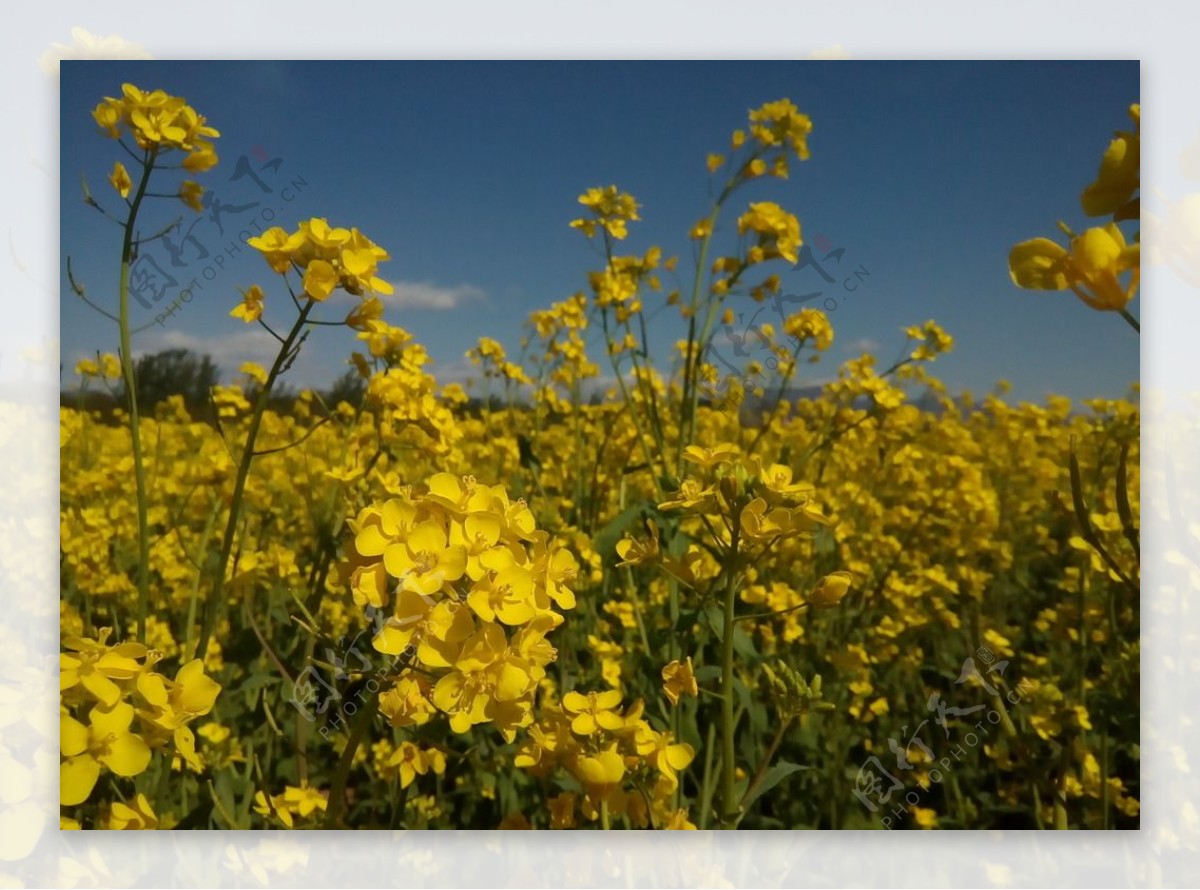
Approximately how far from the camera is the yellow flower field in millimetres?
1242

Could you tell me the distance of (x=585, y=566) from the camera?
60.5 inches

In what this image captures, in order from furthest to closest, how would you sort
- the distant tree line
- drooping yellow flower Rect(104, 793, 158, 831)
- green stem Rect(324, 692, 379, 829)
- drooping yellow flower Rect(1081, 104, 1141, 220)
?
the distant tree line, drooping yellow flower Rect(104, 793, 158, 831), green stem Rect(324, 692, 379, 829), drooping yellow flower Rect(1081, 104, 1141, 220)

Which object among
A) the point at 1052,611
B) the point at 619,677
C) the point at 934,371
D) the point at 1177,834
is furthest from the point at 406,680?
the point at 1177,834

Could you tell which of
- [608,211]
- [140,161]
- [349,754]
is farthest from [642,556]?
[140,161]

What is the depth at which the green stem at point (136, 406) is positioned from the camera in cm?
127

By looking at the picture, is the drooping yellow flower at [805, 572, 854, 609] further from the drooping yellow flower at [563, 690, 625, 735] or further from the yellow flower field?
the drooping yellow flower at [563, 690, 625, 735]

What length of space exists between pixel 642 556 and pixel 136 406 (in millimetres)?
730

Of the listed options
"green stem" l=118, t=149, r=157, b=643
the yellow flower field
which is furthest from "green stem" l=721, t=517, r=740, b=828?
"green stem" l=118, t=149, r=157, b=643

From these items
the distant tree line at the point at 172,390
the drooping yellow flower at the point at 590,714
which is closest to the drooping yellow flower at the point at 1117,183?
the drooping yellow flower at the point at 590,714

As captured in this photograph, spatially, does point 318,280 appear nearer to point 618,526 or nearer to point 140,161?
point 140,161

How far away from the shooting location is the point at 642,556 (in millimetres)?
1176

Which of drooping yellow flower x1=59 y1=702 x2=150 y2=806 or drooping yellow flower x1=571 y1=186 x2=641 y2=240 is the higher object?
drooping yellow flower x1=571 y1=186 x2=641 y2=240

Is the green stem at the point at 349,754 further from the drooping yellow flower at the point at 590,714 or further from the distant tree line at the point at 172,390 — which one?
the distant tree line at the point at 172,390

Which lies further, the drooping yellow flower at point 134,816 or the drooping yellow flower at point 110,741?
the drooping yellow flower at point 134,816
